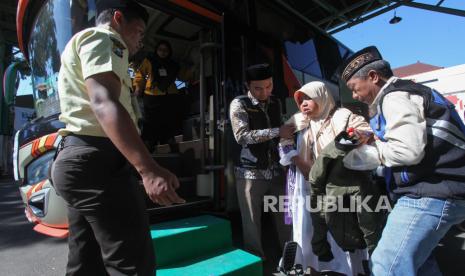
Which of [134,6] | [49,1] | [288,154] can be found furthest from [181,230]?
[49,1]

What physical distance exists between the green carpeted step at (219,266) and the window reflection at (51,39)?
161 centimetres

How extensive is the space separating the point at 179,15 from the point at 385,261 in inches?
100

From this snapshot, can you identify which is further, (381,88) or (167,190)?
(381,88)

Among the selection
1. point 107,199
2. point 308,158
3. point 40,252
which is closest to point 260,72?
point 308,158

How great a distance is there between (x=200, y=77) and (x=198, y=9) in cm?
67

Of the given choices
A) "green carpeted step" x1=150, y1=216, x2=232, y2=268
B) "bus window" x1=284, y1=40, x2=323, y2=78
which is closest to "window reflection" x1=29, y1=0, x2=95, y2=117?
"green carpeted step" x1=150, y1=216, x2=232, y2=268

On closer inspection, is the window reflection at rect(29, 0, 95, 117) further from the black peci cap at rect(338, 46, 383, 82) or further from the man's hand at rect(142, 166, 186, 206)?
the black peci cap at rect(338, 46, 383, 82)

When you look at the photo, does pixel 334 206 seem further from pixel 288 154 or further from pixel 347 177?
pixel 288 154

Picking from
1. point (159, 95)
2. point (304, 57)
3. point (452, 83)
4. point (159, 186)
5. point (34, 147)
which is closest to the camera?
point (159, 186)

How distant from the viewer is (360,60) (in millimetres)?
1907

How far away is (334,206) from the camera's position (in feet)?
6.71

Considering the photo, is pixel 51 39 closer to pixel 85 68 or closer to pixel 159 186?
pixel 85 68

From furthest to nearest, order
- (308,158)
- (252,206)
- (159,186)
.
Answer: (252,206), (308,158), (159,186)

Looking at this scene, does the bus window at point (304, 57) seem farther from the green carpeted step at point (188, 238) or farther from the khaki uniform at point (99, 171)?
the khaki uniform at point (99, 171)
